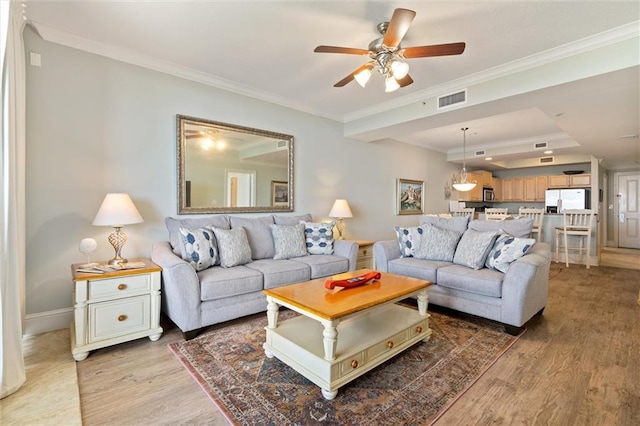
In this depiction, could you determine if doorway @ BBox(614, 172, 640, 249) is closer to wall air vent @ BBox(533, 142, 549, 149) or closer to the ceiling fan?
wall air vent @ BBox(533, 142, 549, 149)

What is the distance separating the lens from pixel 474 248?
3.11m

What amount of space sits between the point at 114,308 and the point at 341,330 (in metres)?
1.74

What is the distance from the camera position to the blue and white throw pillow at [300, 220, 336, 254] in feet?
12.4

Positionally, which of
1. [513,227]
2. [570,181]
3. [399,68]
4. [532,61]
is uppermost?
[532,61]

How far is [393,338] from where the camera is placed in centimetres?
210

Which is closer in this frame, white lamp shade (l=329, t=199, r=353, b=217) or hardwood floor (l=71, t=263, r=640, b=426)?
hardwood floor (l=71, t=263, r=640, b=426)

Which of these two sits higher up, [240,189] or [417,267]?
[240,189]

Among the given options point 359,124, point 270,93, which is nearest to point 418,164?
point 359,124

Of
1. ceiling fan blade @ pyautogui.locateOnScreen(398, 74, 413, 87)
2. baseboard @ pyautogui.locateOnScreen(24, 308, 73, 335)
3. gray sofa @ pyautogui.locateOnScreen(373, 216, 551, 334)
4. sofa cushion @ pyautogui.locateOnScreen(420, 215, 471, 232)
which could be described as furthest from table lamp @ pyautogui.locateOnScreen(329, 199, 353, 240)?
baseboard @ pyautogui.locateOnScreen(24, 308, 73, 335)

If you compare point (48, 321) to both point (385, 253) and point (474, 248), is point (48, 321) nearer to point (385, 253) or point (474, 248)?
point (385, 253)

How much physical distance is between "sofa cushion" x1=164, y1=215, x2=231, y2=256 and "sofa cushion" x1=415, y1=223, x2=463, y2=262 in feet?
7.56

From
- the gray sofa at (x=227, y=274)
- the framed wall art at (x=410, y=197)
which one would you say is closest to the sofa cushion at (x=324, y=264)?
the gray sofa at (x=227, y=274)

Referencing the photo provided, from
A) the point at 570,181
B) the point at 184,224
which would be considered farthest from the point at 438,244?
the point at 570,181

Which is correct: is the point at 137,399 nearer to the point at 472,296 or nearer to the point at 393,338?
the point at 393,338
